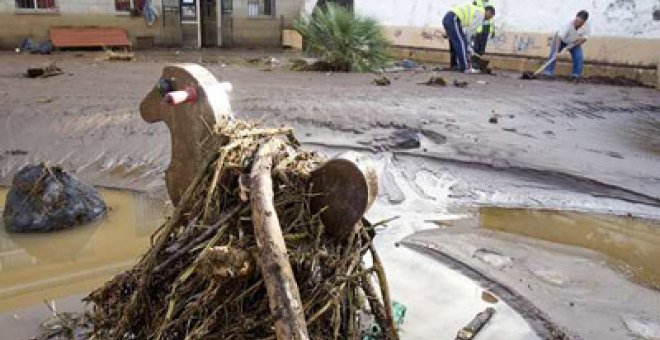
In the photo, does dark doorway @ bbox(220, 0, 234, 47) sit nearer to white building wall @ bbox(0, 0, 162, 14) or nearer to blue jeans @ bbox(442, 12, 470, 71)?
white building wall @ bbox(0, 0, 162, 14)

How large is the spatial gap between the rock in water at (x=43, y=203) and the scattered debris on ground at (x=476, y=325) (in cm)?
281

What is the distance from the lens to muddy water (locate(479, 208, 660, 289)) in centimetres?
397

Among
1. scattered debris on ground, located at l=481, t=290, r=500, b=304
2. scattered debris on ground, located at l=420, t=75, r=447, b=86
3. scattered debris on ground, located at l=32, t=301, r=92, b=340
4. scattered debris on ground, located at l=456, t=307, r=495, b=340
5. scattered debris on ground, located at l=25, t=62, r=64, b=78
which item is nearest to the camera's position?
scattered debris on ground, located at l=32, t=301, r=92, b=340

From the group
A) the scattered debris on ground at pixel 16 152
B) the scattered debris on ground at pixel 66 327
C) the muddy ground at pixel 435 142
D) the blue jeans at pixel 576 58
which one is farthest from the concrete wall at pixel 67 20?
the scattered debris on ground at pixel 66 327

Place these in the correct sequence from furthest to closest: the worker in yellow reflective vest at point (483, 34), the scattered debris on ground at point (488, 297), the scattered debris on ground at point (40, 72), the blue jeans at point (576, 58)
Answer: the worker in yellow reflective vest at point (483, 34)
the blue jeans at point (576, 58)
the scattered debris on ground at point (40, 72)
the scattered debris on ground at point (488, 297)

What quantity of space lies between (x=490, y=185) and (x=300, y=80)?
5724 mm

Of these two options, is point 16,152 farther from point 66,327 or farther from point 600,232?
point 600,232

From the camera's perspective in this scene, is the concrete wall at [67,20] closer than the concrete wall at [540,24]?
No

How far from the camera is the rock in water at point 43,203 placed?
13.2ft

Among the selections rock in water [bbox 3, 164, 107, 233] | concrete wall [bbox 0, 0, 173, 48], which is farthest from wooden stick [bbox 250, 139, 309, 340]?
concrete wall [bbox 0, 0, 173, 48]

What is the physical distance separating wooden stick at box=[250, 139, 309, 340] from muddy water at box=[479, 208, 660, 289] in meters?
2.80

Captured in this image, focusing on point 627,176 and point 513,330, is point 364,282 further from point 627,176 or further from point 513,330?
point 627,176

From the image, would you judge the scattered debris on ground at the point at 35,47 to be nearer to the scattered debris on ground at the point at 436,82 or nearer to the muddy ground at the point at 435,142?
the muddy ground at the point at 435,142

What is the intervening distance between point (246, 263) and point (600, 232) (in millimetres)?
3576
